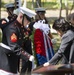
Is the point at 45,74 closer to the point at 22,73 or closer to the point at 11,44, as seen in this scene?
the point at 11,44


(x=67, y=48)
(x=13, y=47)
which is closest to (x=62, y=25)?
(x=67, y=48)

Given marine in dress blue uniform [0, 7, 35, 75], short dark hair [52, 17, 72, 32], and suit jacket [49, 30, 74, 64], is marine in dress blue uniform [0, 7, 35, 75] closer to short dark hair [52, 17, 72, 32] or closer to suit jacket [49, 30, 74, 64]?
suit jacket [49, 30, 74, 64]

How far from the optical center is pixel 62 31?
220 inches

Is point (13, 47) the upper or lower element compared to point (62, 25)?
lower

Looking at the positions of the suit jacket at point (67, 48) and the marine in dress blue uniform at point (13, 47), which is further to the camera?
the marine in dress blue uniform at point (13, 47)

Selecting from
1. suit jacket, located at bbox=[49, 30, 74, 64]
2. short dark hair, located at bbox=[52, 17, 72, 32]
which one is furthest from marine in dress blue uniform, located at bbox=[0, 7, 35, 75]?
short dark hair, located at bbox=[52, 17, 72, 32]

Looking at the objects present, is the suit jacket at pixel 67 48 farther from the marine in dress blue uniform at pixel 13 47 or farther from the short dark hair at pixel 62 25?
the marine in dress blue uniform at pixel 13 47

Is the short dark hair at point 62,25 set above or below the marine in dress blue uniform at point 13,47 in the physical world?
above

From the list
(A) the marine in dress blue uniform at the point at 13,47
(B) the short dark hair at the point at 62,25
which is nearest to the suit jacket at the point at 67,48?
(B) the short dark hair at the point at 62,25

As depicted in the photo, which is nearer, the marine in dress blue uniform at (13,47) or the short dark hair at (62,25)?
the short dark hair at (62,25)

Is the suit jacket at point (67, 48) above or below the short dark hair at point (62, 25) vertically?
below

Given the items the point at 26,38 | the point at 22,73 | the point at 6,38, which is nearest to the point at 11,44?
the point at 6,38

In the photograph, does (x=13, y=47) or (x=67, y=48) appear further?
(x=13, y=47)

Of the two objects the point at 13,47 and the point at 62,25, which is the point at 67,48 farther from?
the point at 13,47
